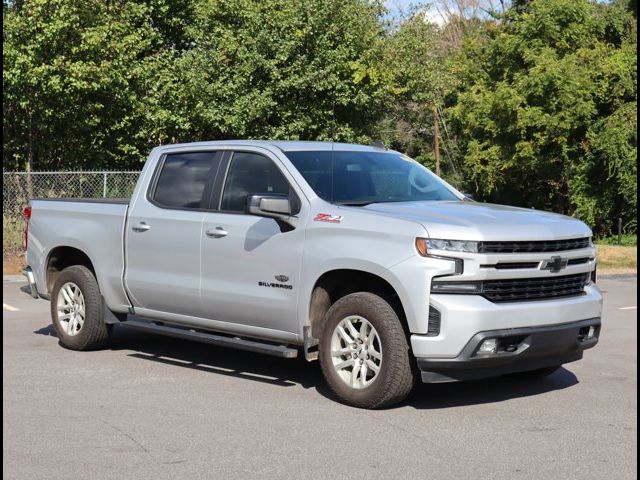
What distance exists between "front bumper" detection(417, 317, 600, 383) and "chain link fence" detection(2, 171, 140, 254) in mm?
14968

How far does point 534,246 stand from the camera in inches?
287

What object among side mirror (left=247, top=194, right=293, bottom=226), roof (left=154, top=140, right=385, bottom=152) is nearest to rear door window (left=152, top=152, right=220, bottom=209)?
roof (left=154, top=140, right=385, bottom=152)

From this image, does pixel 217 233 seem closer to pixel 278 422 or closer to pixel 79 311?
pixel 278 422

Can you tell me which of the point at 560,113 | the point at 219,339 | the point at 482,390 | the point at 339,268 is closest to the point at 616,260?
the point at 560,113

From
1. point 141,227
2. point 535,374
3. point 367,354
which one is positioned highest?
point 141,227

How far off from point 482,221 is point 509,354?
97cm

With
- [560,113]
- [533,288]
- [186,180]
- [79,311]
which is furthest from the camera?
[560,113]

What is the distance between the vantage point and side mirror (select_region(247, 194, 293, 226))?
771 cm

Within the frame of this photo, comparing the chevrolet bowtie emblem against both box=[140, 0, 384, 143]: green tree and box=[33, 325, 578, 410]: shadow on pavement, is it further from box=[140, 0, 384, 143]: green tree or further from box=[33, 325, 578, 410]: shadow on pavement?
box=[140, 0, 384, 143]: green tree

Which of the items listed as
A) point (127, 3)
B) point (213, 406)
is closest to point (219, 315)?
point (213, 406)

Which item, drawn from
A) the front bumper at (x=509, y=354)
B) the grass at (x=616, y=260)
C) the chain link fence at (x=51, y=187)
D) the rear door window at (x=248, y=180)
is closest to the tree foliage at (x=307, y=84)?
the chain link fence at (x=51, y=187)

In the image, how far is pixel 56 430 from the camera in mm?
6613

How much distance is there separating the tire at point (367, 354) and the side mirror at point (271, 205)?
83 cm

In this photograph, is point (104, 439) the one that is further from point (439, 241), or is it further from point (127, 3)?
point (127, 3)
